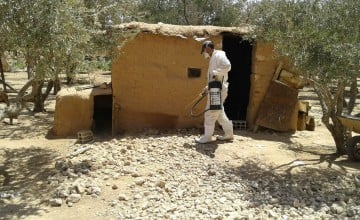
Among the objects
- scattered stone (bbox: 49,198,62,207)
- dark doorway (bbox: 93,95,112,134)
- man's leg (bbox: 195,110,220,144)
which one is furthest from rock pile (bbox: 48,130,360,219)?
dark doorway (bbox: 93,95,112,134)

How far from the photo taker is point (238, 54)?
11906mm

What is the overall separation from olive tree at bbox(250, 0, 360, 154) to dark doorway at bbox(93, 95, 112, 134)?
452 cm

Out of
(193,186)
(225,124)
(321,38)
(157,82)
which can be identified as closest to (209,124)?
(225,124)

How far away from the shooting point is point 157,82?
955 cm

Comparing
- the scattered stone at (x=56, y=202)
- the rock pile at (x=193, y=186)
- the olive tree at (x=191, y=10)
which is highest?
the olive tree at (x=191, y=10)

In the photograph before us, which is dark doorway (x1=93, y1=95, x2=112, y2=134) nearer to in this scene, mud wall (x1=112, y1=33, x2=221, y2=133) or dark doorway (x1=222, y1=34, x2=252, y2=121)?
mud wall (x1=112, y1=33, x2=221, y2=133)

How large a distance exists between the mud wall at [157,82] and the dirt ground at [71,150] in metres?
0.87

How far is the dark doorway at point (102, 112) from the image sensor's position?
35.4ft

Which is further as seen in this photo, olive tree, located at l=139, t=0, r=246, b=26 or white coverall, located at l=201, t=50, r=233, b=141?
olive tree, located at l=139, t=0, r=246, b=26

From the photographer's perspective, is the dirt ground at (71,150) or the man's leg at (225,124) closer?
the dirt ground at (71,150)

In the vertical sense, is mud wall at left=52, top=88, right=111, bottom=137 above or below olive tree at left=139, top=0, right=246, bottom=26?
below

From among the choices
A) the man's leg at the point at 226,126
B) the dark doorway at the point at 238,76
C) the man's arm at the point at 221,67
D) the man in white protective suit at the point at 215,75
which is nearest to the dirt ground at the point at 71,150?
the man's leg at the point at 226,126

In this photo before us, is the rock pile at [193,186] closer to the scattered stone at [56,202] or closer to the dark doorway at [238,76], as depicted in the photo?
the scattered stone at [56,202]

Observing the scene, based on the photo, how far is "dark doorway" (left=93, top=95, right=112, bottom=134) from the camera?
1078 centimetres
